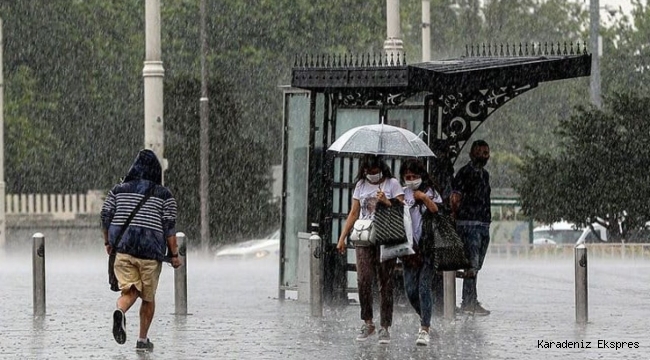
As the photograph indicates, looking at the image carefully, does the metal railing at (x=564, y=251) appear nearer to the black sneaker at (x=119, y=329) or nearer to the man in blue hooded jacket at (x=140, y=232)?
the man in blue hooded jacket at (x=140, y=232)

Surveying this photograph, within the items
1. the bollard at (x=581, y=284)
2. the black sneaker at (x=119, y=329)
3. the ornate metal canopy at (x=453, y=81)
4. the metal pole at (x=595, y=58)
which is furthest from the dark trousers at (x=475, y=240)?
the metal pole at (x=595, y=58)

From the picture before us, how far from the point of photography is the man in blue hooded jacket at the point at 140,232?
15023 millimetres

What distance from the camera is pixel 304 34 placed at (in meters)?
70.9

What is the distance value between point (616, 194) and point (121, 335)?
25.5m

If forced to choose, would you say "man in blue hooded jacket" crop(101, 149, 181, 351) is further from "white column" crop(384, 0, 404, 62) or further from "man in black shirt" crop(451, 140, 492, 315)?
"white column" crop(384, 0, 404, 62)

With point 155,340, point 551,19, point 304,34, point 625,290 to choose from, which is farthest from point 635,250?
point 551,19

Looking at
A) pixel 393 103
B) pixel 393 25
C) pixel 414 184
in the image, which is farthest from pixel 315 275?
pixel 393 25

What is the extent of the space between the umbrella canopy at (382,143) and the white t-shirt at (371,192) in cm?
33

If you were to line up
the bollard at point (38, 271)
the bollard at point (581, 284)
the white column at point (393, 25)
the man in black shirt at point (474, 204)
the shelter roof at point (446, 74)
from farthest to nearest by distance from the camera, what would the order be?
the white column at point (393, 25) < the bollard at point (38, 271) < the man in black shirt at point (474, 204) < the shelter roof at point (446, 74) < the bollard at point (581, 284)

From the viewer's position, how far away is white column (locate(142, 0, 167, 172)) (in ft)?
90.2

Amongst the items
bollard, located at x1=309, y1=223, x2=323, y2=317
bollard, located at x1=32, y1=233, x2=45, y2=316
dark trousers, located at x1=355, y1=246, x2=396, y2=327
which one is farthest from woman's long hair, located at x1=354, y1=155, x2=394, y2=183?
bollard, located at x1=32, y1=233, x2=45, y2=316

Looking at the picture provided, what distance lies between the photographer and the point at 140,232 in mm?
15016

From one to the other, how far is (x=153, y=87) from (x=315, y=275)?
9.51 meters

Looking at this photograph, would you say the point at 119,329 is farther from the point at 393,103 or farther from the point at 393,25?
the point at 393,25
